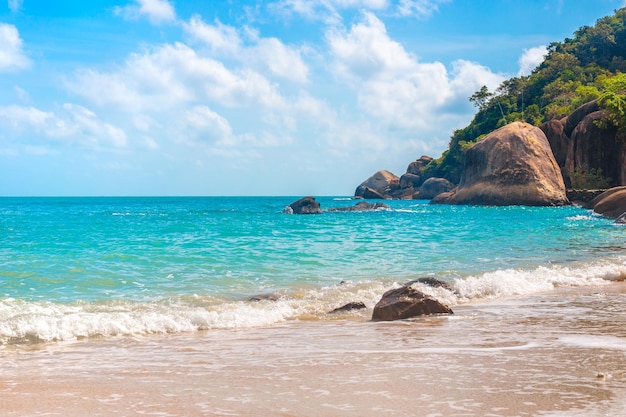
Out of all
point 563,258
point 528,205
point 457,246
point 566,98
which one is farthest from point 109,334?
point 566,98

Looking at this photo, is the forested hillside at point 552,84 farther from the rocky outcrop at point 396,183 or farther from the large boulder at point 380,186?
the large boulder at point 380,186

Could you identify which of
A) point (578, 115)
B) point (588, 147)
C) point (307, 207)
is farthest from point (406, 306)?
point (578, 115)

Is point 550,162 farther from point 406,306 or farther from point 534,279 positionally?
point 406,306

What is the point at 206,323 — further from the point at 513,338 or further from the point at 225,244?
the point at 225,244

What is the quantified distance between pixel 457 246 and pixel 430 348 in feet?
44.9

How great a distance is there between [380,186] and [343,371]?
312 ft

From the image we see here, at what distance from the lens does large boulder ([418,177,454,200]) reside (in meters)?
81.8

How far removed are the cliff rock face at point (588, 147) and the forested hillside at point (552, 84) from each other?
367 inches

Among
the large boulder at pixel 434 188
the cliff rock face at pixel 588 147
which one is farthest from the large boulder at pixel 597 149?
the large boulder at pixel 434 188

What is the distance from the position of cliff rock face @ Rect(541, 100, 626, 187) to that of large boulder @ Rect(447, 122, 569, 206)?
2.65 meters

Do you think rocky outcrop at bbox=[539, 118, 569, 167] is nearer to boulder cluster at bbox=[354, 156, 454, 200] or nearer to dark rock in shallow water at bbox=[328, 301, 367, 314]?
boulder cluster at bbox=[354, 156, 454, 200]

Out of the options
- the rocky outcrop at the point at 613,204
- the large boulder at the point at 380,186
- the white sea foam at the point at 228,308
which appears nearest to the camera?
the white sea foam at the point at 228,308

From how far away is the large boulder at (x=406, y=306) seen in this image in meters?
8.86

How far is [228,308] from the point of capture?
32.2 feet
